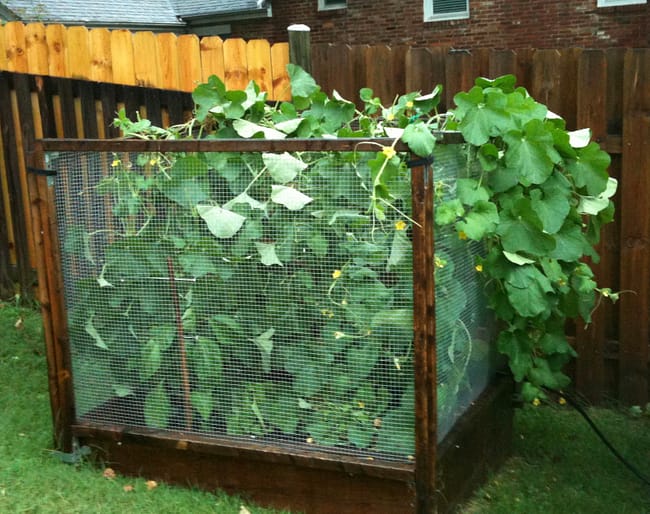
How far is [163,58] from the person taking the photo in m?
5.56

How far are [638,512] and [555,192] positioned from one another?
1.47 metres

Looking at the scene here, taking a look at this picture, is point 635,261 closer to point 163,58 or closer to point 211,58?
point 211,58

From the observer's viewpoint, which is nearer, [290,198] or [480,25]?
[290,198]

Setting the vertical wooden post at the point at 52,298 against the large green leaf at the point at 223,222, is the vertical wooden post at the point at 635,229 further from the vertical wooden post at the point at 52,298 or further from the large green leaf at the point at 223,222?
the vertical wooden post at the point at 52,298

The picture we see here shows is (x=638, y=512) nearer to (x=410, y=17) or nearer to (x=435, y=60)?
(x=435, y=60)

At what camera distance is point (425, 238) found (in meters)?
3.12

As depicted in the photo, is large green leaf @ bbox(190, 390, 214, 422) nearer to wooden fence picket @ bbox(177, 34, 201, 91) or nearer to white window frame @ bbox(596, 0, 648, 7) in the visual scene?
wooden fence picket @ bbox(177, 34, 201, 91)

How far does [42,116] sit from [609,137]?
367cm

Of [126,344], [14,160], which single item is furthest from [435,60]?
[14,160]

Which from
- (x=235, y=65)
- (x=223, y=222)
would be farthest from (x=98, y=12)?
(x=223, y=222)

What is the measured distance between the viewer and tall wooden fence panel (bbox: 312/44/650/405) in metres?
4.55

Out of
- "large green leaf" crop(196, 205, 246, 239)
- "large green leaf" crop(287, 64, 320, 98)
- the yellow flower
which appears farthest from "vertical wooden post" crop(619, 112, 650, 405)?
"large green leaf" crop(196, 205, 246, 239)

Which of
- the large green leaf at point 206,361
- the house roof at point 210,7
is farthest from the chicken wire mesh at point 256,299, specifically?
the house roof at point 210,7

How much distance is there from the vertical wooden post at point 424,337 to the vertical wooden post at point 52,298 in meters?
1.67
